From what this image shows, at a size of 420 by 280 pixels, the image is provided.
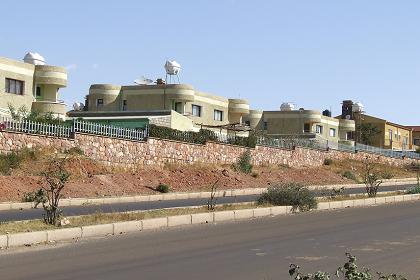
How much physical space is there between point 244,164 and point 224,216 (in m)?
22.2

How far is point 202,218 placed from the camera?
18.0 meters

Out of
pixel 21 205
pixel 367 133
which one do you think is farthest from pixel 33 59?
pixel 367 133

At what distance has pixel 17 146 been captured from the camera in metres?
27.7

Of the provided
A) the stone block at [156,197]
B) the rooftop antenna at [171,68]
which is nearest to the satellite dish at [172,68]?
the rooftop antenna at [171,68]

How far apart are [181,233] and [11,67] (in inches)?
1245

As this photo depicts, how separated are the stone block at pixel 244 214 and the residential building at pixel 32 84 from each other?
84.6ft

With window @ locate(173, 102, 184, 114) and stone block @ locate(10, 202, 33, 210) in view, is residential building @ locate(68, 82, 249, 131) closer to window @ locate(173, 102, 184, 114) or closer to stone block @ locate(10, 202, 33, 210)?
window @ locate(173, 102, 184, 114)

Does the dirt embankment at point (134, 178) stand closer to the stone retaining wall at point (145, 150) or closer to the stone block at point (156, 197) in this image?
the stone retaining wall at point (145, 150)

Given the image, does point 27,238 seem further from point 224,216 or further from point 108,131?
point 108,131

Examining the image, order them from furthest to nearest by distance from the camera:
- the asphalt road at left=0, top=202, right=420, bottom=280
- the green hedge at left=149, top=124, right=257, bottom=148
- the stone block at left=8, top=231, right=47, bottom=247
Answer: the green hedge at left=149, top=124, right=257, bottom=148
the stone block at left=8, top=231, right=47, bottom=247
the asphalt road at left=0, top=202, right=420, bottom=280

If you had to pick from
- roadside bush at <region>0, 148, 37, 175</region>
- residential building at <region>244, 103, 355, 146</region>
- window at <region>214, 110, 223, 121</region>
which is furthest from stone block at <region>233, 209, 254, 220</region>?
residential building at <region>244, 103, 355, 146</region>

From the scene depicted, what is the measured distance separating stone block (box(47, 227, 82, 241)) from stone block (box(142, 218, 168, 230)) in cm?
231

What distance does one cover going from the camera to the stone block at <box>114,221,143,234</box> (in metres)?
15.0

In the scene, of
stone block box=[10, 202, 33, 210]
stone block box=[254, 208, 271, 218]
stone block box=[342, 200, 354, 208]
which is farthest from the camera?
stone block box=[342, 200, 354, 208]
